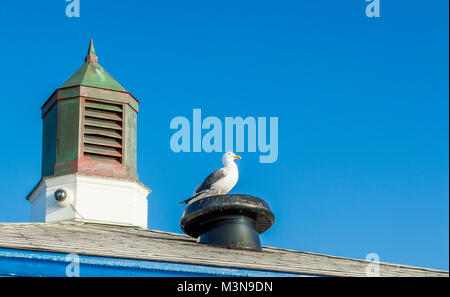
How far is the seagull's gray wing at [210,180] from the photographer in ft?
39.9

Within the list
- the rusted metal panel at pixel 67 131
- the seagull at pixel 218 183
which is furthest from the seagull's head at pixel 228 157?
the rusted metal panel at pixel 67 131

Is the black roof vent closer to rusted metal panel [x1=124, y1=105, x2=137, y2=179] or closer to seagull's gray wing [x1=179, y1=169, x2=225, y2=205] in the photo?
seagull's gray wing [x1=179, y1=169, x2=225, y2=205]

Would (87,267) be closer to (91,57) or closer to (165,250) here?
(165,250)

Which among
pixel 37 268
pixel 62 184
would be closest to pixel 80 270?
pixel 37 268

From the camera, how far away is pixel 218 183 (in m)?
12.1

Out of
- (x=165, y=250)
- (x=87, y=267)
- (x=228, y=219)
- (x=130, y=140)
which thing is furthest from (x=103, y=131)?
(x=87, y=267)

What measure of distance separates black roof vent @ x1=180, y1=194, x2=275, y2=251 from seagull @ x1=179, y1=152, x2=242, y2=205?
0.40 metres

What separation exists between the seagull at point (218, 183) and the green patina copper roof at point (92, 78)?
3841 millimetres

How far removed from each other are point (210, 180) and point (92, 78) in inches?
166

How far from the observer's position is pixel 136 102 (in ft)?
52.0

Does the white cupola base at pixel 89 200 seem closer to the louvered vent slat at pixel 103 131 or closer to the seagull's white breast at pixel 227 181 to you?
the louvered vent slat at pixel 103 131

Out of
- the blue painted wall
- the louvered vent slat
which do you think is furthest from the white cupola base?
the blue painted wall
